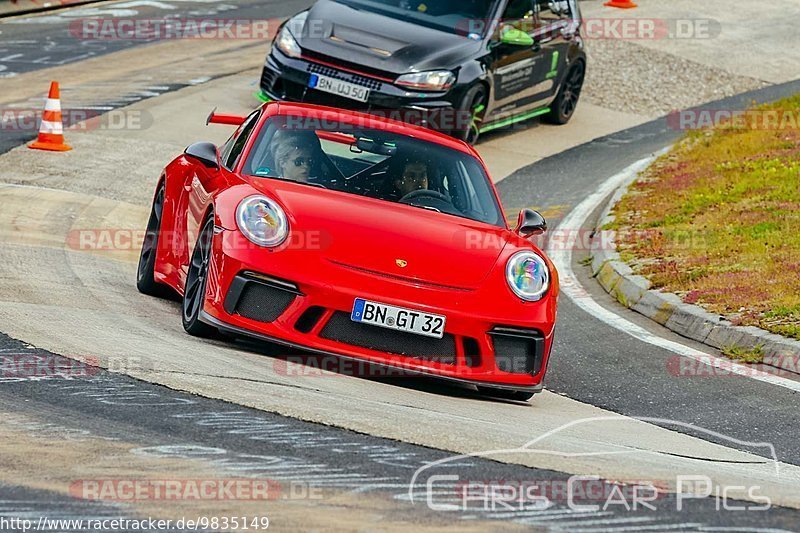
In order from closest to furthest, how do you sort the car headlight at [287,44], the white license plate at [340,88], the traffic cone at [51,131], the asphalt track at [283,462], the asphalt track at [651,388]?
the asphalt track at [283,462] → the asphalt track at [651,388] → the traffic cone at [51,131] → the white license plate at [340,88] → the car headlight at [287,44]

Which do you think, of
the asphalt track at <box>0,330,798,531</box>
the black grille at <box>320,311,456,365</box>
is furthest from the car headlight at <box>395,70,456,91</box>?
the asphalt track at <box>0,330,798,531</box>

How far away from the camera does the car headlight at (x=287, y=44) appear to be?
1525 centimetres

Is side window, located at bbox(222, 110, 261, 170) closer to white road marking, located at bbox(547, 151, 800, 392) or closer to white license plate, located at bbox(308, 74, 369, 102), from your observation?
white road marking, located at bbox(547, 151, 800, 392)

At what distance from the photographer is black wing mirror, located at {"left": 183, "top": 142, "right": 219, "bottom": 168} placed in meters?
8.38

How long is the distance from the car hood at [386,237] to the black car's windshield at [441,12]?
26.8 feet

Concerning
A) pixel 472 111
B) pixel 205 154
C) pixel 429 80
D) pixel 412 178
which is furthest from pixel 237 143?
pixel 472 111

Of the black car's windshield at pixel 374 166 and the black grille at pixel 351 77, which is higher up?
the black car's windshield at pixel 374 166

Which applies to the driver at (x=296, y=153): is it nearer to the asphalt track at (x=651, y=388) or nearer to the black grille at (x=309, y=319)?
the black grille at (x=309, y=319)

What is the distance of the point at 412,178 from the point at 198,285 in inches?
62.4

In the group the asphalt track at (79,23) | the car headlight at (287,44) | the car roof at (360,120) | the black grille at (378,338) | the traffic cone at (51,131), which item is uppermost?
the car roof at (360,120)

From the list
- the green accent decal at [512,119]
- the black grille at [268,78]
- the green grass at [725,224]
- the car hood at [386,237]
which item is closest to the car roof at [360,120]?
the car hood at [386,237]

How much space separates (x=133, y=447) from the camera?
17.3ft

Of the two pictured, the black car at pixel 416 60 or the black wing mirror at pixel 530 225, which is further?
the black car at pixel 416 60

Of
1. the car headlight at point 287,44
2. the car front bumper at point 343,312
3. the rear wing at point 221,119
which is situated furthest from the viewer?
the car headlight at point 287,44
